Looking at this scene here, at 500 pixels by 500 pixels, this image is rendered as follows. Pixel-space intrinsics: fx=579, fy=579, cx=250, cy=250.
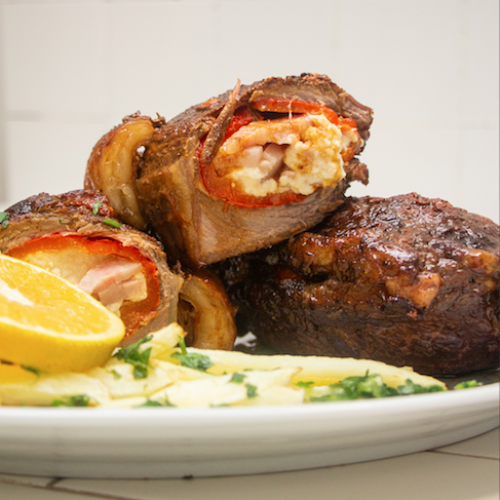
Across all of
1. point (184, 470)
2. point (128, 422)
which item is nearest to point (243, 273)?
point (184, 470)

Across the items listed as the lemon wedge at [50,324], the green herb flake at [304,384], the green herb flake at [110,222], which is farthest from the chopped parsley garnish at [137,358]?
the green herb flake at [110,222]

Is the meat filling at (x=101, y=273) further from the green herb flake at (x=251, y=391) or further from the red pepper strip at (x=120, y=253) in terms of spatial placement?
the green herb flake at (x=251, y=391)

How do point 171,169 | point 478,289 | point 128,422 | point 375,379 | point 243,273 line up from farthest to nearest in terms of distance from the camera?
1. point 243,273
2. point 171,169
3. point 478,289
4. point 375,379
5. point 128,422

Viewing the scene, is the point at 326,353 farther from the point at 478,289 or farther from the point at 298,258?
the point at 478,289

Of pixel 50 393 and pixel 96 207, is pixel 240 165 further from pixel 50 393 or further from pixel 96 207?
pixel 50 393

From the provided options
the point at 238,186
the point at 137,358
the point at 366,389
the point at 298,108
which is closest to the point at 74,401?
the point at 137,358

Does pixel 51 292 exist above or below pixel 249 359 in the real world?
above
